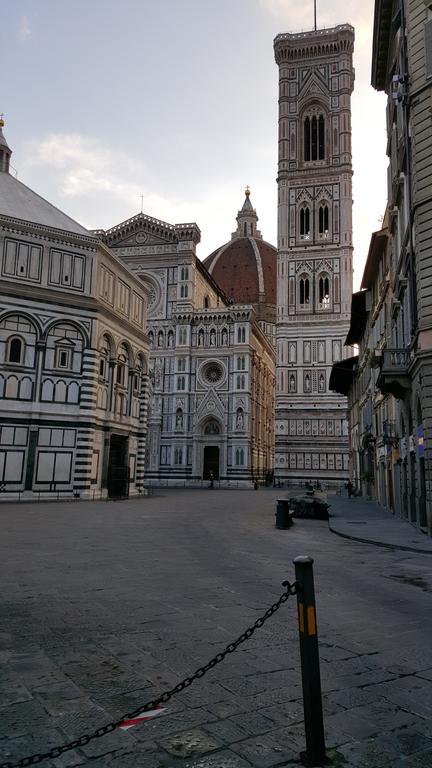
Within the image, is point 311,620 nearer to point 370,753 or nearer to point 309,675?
Result: point 309,675

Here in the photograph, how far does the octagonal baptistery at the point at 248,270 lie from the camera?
349 ft

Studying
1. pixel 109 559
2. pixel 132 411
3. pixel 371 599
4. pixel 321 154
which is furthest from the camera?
pixel 321 154

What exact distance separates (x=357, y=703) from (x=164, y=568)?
20.1 ft

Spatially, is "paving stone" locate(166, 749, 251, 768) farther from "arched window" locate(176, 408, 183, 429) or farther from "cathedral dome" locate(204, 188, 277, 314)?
"cathedral dome" locate(204, 188, 277, 314)

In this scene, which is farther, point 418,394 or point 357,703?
point 418,394

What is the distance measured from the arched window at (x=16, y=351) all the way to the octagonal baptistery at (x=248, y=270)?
74779 millimetres

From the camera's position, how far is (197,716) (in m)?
4.17

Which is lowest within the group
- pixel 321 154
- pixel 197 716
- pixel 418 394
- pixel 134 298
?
pixel 197 716

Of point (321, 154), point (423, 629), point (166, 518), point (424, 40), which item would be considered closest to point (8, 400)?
point (166, 518)

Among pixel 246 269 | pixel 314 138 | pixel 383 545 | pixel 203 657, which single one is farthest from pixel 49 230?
pixel 246 269

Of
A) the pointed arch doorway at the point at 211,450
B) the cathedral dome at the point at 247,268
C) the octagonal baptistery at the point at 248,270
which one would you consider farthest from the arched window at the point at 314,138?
the cathedral dome at the point at 247,268

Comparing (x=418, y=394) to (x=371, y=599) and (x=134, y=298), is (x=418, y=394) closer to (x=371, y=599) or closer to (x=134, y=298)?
(x=371, y=599)

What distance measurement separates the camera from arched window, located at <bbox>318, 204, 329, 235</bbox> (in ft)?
220

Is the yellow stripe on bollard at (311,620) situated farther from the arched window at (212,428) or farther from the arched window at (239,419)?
the arched window at (212,428)
